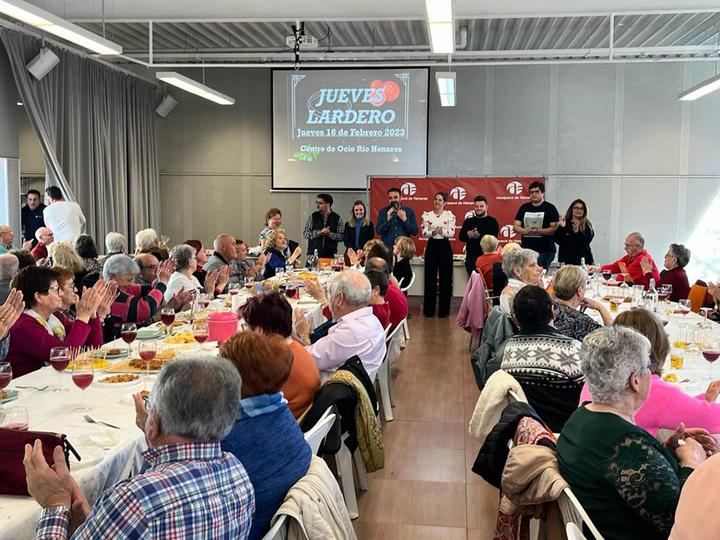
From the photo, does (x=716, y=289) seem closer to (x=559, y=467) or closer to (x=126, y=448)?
(x=559, y=467)

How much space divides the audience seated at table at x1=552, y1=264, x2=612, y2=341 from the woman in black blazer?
21.4 ft

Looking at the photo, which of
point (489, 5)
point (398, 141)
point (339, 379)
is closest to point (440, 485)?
point (339, 379)

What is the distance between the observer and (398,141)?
41.3 feet

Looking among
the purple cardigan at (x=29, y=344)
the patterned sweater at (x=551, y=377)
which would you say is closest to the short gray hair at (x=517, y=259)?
the patterned sweater at (x=551, y=377)

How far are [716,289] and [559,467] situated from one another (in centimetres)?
451

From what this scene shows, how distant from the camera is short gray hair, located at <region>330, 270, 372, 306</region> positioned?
4090mm

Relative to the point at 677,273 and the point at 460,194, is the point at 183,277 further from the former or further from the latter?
the point at 460,194

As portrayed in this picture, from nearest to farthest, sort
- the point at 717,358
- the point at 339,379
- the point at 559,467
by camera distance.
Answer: the point at 559,467
the point at 339,379
the point at 717,358

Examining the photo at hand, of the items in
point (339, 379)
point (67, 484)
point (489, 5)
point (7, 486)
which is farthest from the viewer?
point (489, 5)

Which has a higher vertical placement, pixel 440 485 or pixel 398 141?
pixel 398 141

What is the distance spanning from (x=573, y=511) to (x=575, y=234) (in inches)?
306

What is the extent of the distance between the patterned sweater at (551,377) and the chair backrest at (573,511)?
1.08 m

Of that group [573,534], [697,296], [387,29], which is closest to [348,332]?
[573,534]

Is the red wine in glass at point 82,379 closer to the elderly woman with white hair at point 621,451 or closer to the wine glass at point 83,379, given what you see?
the wine glass at point 83,379
